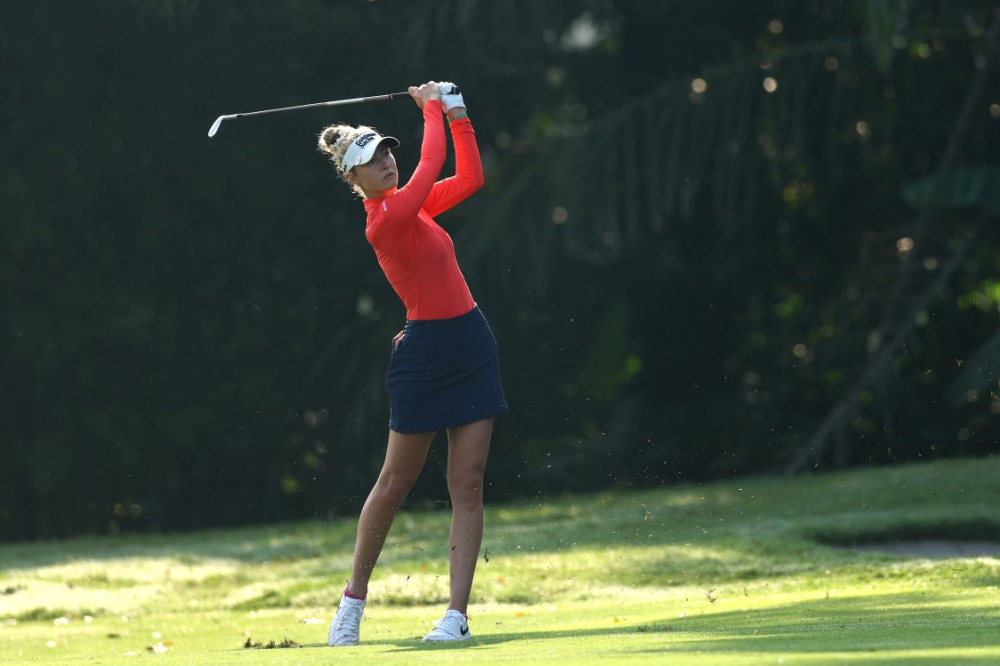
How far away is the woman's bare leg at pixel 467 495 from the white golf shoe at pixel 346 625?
1.20 ft

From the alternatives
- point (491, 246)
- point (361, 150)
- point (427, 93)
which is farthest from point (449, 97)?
point (491, 246)

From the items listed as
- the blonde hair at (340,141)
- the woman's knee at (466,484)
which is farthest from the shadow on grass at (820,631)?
the blonde hair at (340,141)

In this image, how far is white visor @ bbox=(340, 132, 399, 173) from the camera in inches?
252

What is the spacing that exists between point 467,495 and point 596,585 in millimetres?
3487

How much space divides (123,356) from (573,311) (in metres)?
4.80

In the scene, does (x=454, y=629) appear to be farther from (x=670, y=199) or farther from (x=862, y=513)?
(x=670, y=199)

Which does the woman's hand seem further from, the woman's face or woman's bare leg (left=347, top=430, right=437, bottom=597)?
woman's bare leg (left=347, top=430, right=437, bottom=597)

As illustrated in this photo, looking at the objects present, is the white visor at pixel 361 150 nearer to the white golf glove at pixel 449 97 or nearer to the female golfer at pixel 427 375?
the female golfer at pixel 427 375

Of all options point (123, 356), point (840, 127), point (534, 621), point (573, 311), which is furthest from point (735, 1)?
point (534, 621)

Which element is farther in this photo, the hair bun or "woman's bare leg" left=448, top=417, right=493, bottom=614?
the hair bun

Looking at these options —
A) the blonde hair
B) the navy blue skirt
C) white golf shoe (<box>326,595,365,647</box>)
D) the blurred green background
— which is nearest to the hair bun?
the blonde hair

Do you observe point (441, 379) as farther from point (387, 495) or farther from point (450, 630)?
point (450, 630)

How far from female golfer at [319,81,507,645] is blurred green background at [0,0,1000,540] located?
10126mm

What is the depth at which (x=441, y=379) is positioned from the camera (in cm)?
642
